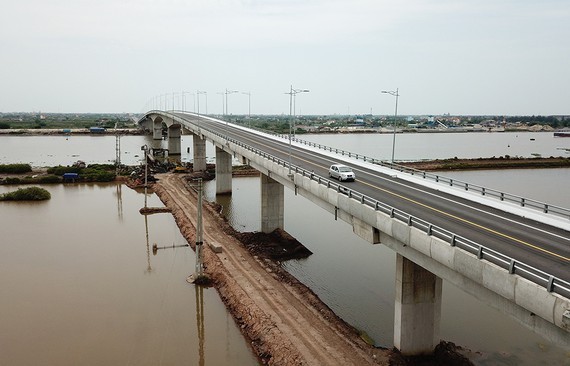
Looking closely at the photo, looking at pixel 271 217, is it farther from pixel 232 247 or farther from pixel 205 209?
pixel 205 209

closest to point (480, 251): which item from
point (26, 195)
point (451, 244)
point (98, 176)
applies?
point (451, 244)

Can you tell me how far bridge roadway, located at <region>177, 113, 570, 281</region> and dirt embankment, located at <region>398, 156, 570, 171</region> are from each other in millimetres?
69924

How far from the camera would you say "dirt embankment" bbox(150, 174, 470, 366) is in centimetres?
2244

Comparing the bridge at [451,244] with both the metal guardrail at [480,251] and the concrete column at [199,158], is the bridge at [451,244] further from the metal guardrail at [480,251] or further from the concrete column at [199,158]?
the concrete column at [199,158]

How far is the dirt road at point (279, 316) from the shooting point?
2255 cm

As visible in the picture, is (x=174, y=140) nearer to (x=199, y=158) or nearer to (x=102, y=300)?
(x=199, y=158)

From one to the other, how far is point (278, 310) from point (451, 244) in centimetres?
1319

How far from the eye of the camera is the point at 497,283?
14875 millimetres

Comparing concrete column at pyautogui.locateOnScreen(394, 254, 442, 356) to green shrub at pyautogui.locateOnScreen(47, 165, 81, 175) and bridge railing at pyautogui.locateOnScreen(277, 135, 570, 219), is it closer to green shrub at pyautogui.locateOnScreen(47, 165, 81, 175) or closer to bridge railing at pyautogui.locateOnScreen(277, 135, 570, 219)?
bridge railing at pyautogui.locateOnScreen(277, 135, 570, 219)

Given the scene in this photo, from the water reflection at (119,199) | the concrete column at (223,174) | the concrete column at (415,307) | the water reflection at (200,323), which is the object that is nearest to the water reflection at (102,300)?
the water reflection at (200,323)

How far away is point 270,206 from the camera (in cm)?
4472

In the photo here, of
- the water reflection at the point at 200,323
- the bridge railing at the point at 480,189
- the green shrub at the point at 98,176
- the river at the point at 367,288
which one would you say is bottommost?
the water reflection at the point at 200,323

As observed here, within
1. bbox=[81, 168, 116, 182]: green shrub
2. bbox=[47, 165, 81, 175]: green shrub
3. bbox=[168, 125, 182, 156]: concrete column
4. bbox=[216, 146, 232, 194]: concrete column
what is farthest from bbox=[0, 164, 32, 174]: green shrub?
bbox=[168, 125, 182, 156]: concrete column

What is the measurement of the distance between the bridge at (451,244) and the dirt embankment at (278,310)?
237 centimetres
